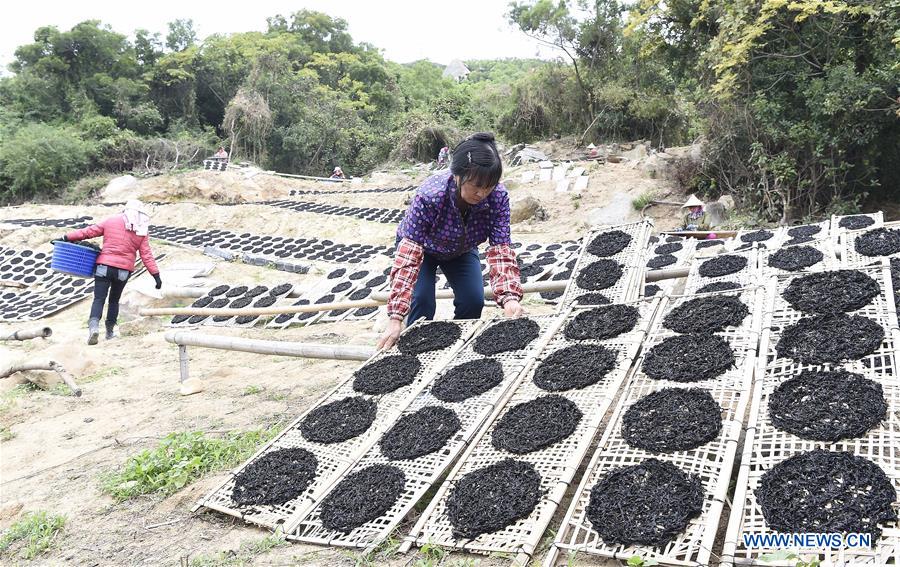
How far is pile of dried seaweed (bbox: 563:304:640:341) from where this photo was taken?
2.82 metres

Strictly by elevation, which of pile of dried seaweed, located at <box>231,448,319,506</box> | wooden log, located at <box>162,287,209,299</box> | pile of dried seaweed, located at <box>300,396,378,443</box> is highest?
pile of dried seaweed, located at <box>300,396,378,443</box>

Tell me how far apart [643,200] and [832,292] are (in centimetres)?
1071

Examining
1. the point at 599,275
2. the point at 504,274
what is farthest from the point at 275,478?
the point at 599,275

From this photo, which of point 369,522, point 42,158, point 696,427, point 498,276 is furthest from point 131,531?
point 42,158

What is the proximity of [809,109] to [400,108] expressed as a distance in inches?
1059

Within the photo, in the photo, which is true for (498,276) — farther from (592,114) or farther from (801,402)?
(592,114)

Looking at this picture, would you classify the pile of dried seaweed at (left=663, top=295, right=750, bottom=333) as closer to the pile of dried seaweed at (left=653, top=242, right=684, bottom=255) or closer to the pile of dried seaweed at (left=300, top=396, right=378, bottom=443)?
the pile of dried seaweed at (left=300, top=396, right=378, bottom=443)

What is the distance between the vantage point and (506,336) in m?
3.07

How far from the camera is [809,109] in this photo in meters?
9.41

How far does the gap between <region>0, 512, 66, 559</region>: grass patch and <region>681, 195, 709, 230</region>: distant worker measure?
10.2 m

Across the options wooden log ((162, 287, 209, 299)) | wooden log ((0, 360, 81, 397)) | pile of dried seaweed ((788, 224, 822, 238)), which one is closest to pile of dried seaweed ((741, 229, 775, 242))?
pile of dried seaweed ((788, 224, 822, 238))

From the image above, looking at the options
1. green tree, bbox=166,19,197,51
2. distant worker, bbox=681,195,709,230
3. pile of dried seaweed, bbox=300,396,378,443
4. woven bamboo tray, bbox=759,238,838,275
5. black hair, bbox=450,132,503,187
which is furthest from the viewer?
green tree, bbox=166,19,197,51

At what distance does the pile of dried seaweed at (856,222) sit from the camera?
5.18 metres

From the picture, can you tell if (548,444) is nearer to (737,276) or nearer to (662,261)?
(737,276)
